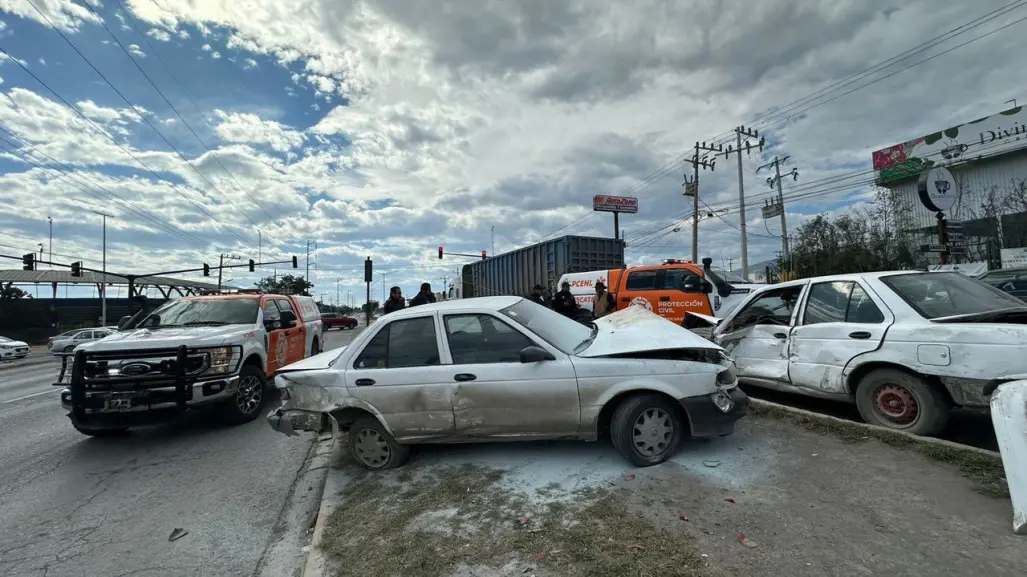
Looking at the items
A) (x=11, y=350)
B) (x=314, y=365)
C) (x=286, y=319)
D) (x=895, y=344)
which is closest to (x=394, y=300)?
(x=286, y=319)

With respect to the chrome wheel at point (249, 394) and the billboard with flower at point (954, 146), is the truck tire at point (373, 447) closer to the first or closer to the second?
the chrome wheel at point (249, 394)

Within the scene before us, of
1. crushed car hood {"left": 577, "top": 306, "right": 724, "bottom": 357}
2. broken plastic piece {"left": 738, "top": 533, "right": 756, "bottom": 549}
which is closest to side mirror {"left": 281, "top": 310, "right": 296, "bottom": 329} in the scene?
crushed car hood {"left": 577, "top": 306, "right": 724, "bottom": 357}

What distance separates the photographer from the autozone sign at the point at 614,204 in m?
43.7

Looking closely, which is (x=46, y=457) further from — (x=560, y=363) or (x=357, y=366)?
→ (x=560, y=363)

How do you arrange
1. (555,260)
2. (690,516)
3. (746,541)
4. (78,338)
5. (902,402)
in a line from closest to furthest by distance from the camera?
(746,541) < (690,516) < (902,402) < (555,260) < (78,338)

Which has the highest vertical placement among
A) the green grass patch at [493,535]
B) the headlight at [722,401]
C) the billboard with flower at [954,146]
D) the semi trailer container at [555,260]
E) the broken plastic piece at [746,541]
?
the billboard with flower at [954,146]

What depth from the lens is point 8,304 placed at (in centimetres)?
3794

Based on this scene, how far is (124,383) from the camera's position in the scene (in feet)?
18.5

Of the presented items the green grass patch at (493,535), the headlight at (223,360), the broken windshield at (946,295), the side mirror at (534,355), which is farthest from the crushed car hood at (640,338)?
the headlight at (223,360)

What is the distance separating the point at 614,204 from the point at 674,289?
33.0 meters

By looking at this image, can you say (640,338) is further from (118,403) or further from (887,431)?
(118,403)

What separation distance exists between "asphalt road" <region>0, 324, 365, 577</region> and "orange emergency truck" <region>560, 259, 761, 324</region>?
7775 millimetres

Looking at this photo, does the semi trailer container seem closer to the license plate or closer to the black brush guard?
the black brush guard

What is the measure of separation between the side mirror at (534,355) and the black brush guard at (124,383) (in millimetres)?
4315
